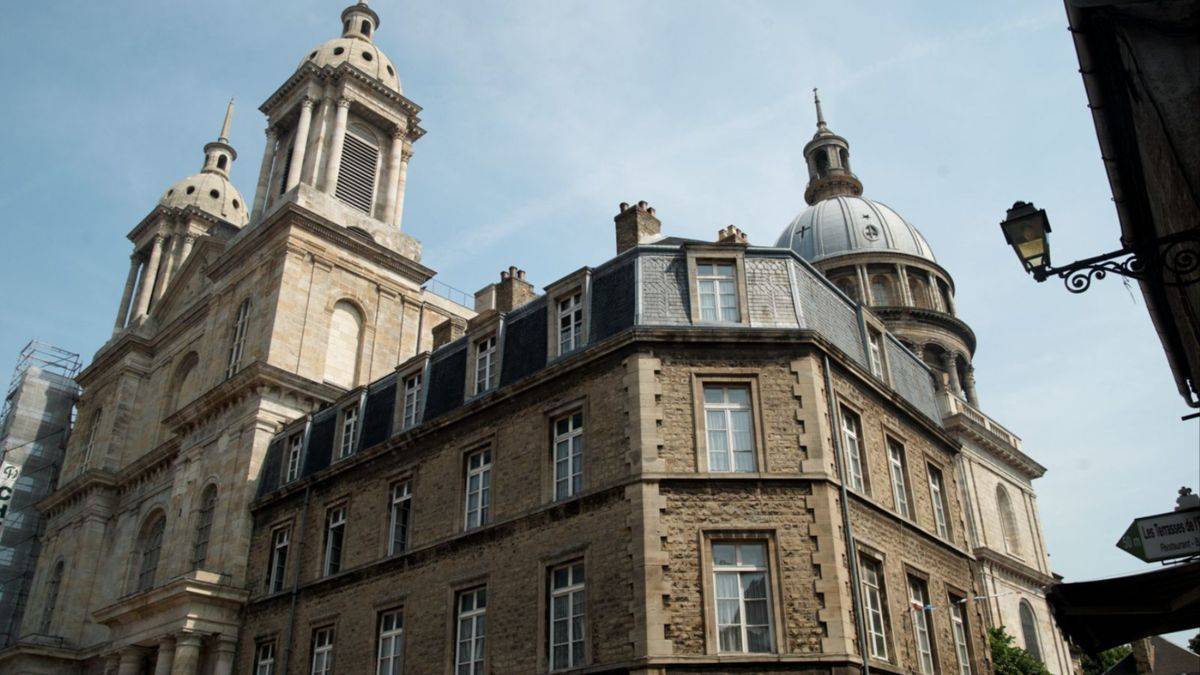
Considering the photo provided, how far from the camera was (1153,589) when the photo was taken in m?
8.76

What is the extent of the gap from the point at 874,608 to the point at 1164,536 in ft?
31.8

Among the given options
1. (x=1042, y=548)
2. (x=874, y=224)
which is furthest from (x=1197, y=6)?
(x=874, y=224)

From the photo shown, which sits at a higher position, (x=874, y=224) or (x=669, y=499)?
(x=874, y=224)

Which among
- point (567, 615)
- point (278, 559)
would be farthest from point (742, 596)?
point (278, 559)

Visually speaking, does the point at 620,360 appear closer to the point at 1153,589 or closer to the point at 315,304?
the point at 1153,589

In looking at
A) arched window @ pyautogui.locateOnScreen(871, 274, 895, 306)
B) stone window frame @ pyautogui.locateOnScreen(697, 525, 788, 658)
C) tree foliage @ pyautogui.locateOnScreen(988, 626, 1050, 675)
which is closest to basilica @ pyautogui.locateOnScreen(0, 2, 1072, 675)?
stone window frame @ pyautogui.locateOnScreen(697, 525, 788, 658)

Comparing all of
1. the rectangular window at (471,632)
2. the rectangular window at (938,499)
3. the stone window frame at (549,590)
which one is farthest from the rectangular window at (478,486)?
the rectangular window at (938,499)

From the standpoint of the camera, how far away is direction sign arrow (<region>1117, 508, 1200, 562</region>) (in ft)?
27.2

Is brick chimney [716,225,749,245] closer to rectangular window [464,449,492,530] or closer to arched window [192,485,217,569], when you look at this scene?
rectangular window [464,449,492,530]

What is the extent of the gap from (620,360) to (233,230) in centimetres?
3781

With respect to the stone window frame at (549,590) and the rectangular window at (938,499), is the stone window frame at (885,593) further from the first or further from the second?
the stone window frame at (549,590)

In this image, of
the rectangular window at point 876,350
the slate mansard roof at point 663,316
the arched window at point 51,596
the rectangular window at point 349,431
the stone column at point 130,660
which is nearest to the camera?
the slate mansard roof at point 663,316

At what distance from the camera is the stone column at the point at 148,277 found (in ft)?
153

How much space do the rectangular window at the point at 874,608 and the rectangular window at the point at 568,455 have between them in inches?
217
